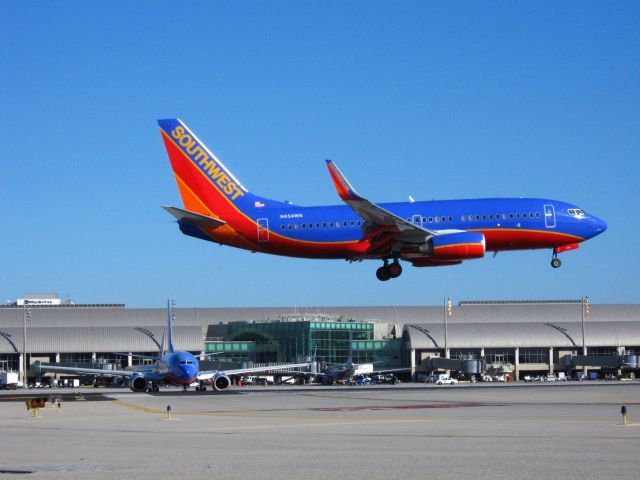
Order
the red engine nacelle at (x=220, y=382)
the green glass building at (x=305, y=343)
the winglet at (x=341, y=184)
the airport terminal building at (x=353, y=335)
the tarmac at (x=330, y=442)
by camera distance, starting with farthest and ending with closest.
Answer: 1. the green glass building at (x=305, y=343)
2. the airport terminal building at (x=353, y=335)
3. the red engine nacelle at (x=220, y=382)
4. the winglet at (x=341, y=184)
5. the tarmac at (x=330, y=442)

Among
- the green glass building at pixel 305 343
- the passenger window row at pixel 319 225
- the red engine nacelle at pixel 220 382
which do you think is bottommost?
the red engine nacelle at pixel 220 382

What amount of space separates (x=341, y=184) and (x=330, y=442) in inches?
1393

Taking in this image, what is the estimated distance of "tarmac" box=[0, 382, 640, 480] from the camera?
2877cm

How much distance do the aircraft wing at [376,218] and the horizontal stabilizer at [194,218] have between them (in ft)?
36.5

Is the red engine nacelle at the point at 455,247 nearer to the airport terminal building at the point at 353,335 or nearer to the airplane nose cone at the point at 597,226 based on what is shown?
the airplane nose cone at the point at 597,226

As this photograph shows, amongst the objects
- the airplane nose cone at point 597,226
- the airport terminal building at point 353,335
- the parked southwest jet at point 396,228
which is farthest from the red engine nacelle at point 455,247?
the airport terminal building at point 353,335

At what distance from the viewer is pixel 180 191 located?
82.1m

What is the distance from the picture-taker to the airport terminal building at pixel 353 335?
175125 millimetres

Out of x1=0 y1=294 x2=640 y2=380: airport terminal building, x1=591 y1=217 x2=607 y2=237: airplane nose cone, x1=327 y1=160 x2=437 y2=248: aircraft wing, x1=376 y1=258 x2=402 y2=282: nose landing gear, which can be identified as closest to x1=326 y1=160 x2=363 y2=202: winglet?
x1=327 y1=160 x2=437 y2=248: aircraft wing

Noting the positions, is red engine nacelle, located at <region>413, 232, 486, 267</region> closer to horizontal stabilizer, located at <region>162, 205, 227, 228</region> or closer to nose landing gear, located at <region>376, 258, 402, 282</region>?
nose landing gear, located at <region>376, 258, 402, 282</region>

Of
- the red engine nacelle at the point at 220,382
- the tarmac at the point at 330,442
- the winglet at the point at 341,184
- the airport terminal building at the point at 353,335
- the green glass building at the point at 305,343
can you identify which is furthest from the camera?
the green glass building at the point at 305,343

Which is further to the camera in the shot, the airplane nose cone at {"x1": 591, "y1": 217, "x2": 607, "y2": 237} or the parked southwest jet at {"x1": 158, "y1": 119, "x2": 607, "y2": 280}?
the airplane nose cone at {"x1": 591, "y1": 217, "x2": 607, "y2": 237}

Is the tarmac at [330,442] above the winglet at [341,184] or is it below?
below

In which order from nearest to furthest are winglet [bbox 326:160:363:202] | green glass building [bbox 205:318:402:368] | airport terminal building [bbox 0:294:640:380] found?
winglet [bbox 326:160:363:202], airport terminal building [bbox 0:294:640:380], green glass building [bbox 205:318:402:368]
